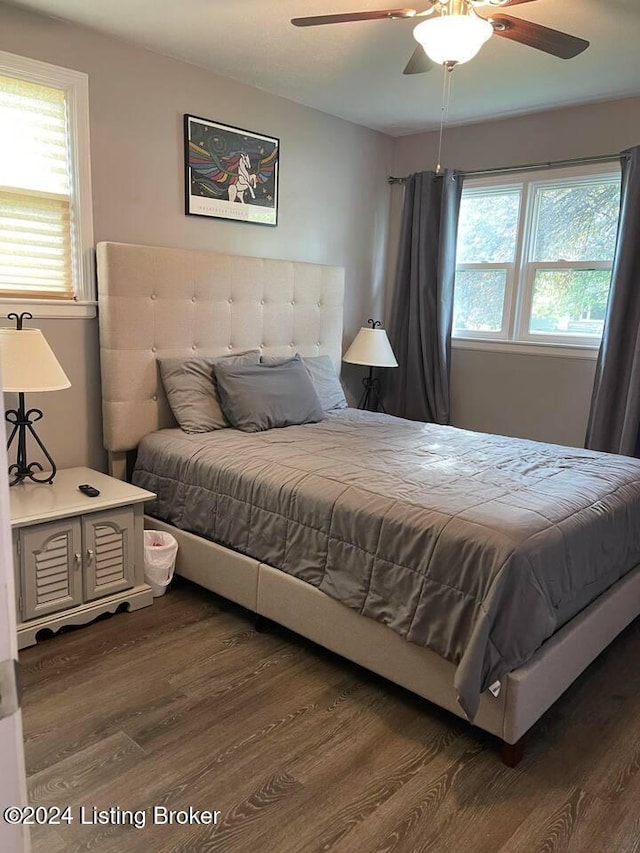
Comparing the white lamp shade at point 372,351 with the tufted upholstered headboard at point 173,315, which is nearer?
the tufted upholstered headboard at point 173,315

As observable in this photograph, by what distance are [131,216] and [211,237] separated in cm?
52

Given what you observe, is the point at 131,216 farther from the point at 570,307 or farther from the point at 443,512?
the point at 570,307

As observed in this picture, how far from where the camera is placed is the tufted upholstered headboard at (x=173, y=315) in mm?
3061

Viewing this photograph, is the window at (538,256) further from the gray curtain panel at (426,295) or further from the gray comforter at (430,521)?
the gray comforter at (430,521)

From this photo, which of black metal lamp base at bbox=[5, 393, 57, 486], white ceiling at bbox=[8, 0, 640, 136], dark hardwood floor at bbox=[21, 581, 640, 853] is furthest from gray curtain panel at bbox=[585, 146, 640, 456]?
Result: black metal lamp base at bbox=[5, 393, 57, 486]

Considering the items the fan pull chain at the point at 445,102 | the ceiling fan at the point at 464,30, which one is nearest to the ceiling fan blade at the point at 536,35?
the ceiling fan at the point at 464,30

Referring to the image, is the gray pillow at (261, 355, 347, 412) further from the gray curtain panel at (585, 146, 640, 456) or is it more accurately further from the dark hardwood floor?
the dark hardwood floor

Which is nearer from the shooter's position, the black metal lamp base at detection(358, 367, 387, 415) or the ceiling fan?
the ceiling fan

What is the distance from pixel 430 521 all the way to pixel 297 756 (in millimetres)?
831

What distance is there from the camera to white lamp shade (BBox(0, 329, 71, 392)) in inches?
95.7

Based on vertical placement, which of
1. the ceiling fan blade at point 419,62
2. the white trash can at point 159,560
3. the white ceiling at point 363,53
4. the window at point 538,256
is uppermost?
the white ceiling at point 363,53

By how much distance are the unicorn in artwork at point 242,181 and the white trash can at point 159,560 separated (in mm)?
2016

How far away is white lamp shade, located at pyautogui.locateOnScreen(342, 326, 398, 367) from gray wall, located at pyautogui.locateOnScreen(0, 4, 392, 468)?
626 millimetres

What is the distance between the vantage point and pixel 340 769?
185cm
